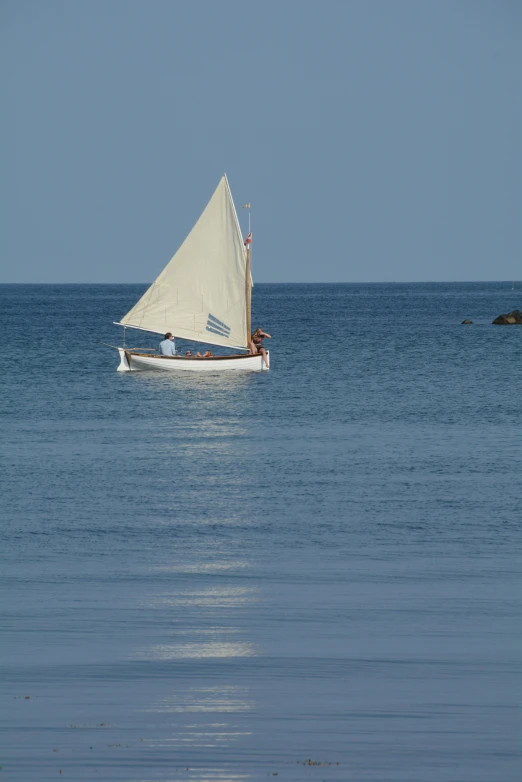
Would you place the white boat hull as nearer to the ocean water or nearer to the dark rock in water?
the ocean water

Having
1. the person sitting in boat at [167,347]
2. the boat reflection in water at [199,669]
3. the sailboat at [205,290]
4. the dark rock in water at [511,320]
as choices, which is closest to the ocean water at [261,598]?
the boat reflection in water at [199,669]

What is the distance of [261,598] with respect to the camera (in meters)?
16.1

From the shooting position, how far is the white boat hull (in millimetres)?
53875

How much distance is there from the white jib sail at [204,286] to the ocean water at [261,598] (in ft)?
57.8

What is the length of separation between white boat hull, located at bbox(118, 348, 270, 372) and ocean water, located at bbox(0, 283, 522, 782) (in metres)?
14.7

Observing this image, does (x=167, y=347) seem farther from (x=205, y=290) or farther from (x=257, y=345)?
(x=257, y=345)

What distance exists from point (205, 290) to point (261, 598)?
4090 centimetres

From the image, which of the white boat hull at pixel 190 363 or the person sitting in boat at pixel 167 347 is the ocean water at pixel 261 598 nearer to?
the white boat hull at pixel 190 363

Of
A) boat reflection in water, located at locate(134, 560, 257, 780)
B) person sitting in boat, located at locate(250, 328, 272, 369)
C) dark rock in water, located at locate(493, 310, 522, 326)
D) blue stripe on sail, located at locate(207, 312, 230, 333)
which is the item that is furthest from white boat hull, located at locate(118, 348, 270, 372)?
dark rock in water, located at locate(493, 310, 522, 326)

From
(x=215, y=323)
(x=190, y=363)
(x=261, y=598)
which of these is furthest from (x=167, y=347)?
(x=261, y=598)

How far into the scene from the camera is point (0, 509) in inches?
905

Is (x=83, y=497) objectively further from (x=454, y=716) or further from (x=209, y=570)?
(x=454, y=716)

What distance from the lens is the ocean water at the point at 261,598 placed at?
10.9 meters

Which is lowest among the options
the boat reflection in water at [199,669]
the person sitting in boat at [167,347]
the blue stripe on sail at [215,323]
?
the boat reflection in water at [199,669]
